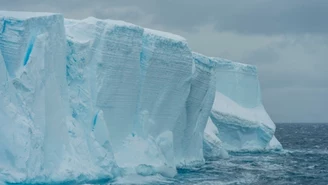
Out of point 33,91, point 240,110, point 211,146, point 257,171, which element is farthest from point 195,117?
point 240,110

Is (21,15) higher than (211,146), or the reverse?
(21,15)

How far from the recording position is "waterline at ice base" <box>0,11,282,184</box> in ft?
48.0

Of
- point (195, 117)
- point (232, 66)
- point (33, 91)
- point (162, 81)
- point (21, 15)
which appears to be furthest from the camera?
point (232, 66)

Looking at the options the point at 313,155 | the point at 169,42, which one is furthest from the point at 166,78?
the point at 313,155

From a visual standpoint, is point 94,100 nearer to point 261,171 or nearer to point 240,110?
point 261,171

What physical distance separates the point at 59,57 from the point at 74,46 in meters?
→ 1.10

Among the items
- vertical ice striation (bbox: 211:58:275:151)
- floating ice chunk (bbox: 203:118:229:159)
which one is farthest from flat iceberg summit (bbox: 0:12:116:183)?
vertical ice striation (bbox: 211:58:275:151)

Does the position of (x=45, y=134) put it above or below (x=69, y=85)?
below

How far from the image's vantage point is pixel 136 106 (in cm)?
1930

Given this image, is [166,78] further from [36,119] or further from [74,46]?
[36,119]

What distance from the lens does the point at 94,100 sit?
17.4 metres

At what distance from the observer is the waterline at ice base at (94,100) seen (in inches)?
576

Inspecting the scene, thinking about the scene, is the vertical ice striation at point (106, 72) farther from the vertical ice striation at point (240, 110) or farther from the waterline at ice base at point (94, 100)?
the vertical ice striation at point (240, 110)

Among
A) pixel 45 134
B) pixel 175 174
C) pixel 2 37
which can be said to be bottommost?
pixel 175 174
